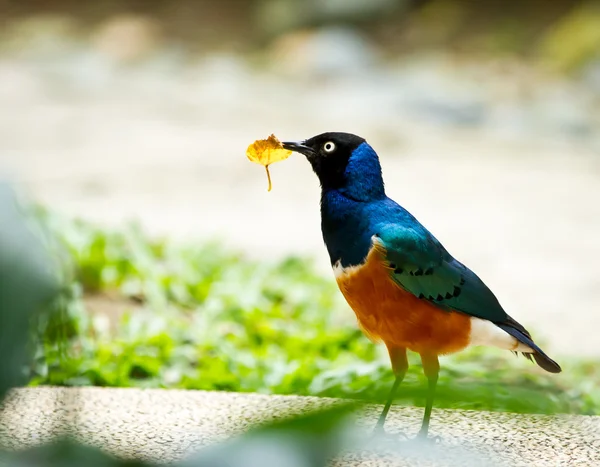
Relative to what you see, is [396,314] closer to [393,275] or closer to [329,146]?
[393,275]

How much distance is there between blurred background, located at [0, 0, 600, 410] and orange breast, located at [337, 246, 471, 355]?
1.22 metres

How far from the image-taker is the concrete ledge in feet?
6.91

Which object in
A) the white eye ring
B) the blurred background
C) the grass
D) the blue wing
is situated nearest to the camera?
the blue wing

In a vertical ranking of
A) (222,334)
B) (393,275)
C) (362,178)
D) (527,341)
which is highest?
(362,178)

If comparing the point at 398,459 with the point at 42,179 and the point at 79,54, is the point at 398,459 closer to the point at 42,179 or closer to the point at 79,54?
the point at 42,179

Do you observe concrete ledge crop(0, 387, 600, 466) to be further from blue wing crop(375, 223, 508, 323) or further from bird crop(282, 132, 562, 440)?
blue wing crop(375, 223, 508, 323)

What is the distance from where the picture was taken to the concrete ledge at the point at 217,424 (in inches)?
82.9

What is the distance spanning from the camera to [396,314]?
2254mm

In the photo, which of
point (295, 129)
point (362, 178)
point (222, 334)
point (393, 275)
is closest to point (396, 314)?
point (393, 275)

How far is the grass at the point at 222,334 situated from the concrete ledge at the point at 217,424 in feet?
1.13

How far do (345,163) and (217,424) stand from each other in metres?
0.77

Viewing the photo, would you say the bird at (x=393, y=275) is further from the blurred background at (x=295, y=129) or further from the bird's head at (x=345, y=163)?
the blurred background at (x=295, y=129)

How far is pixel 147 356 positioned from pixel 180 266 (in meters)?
1.26

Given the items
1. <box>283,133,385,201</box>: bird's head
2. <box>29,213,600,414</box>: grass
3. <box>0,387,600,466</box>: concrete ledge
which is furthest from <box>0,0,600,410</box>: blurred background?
<box>283,133,385,201</box>: bird's head
